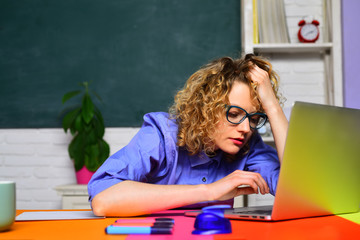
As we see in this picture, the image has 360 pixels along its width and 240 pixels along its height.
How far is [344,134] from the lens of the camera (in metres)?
0.93

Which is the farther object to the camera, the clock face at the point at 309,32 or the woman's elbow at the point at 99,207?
the clock face at the point at 309,32

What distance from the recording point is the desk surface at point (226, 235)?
0.77 metres

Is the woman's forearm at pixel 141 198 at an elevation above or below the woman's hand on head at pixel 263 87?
below

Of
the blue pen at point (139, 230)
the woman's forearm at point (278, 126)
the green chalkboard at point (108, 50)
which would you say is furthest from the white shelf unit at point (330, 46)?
the blue pen at point (139, 230)

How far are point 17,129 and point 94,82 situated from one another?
635 millimetres

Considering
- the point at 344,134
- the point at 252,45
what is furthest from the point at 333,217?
the point at 252,45

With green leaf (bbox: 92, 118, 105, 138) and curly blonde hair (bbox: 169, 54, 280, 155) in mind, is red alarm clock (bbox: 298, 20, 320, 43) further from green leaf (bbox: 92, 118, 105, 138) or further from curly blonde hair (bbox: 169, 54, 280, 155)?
green leaf (bbox: 92, 118, 105, 138)

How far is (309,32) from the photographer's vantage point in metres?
2.58

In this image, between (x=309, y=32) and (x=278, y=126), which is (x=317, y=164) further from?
(x=309, y=32)

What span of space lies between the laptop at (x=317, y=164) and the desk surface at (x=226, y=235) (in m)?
0.04

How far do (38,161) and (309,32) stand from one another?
81.7 inches

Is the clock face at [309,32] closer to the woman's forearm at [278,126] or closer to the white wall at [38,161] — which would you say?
the white wall at [38,161]

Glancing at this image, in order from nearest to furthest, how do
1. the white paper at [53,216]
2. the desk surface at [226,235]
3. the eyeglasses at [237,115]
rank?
the desk surface at [226,235]
the white paper at [53,216]
the eyeglasses at [237,115]

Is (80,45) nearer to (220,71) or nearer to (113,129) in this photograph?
(113,129)
